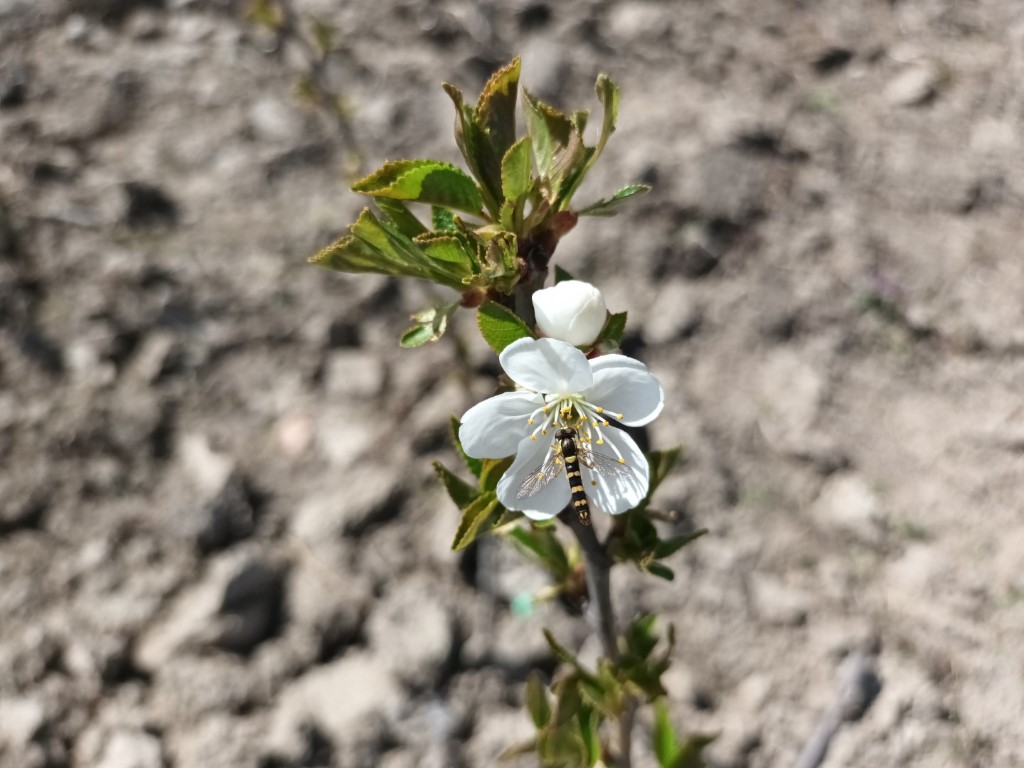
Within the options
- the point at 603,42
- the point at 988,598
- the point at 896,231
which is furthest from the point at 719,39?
the point at 988,598

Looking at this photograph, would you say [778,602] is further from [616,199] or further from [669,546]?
[616,199]

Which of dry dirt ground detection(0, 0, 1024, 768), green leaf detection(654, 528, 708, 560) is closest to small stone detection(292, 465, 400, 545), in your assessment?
dry dirt ground detection(0, 0, 1024, 768)

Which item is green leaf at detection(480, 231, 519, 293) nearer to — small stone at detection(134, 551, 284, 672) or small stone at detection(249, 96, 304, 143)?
small stone at detection(134, 551, 284, 672)

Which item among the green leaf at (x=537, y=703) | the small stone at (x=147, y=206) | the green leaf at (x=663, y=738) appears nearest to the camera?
the green leaf at (x=537, y=703)

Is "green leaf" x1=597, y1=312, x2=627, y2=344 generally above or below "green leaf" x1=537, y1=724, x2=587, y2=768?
above

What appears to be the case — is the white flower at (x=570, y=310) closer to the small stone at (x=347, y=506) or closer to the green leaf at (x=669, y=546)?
the green leaf at (x=669, y=546)

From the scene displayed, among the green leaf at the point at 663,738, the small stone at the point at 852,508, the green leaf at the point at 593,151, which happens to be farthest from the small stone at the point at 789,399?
the green leaf at the point at 593,151
